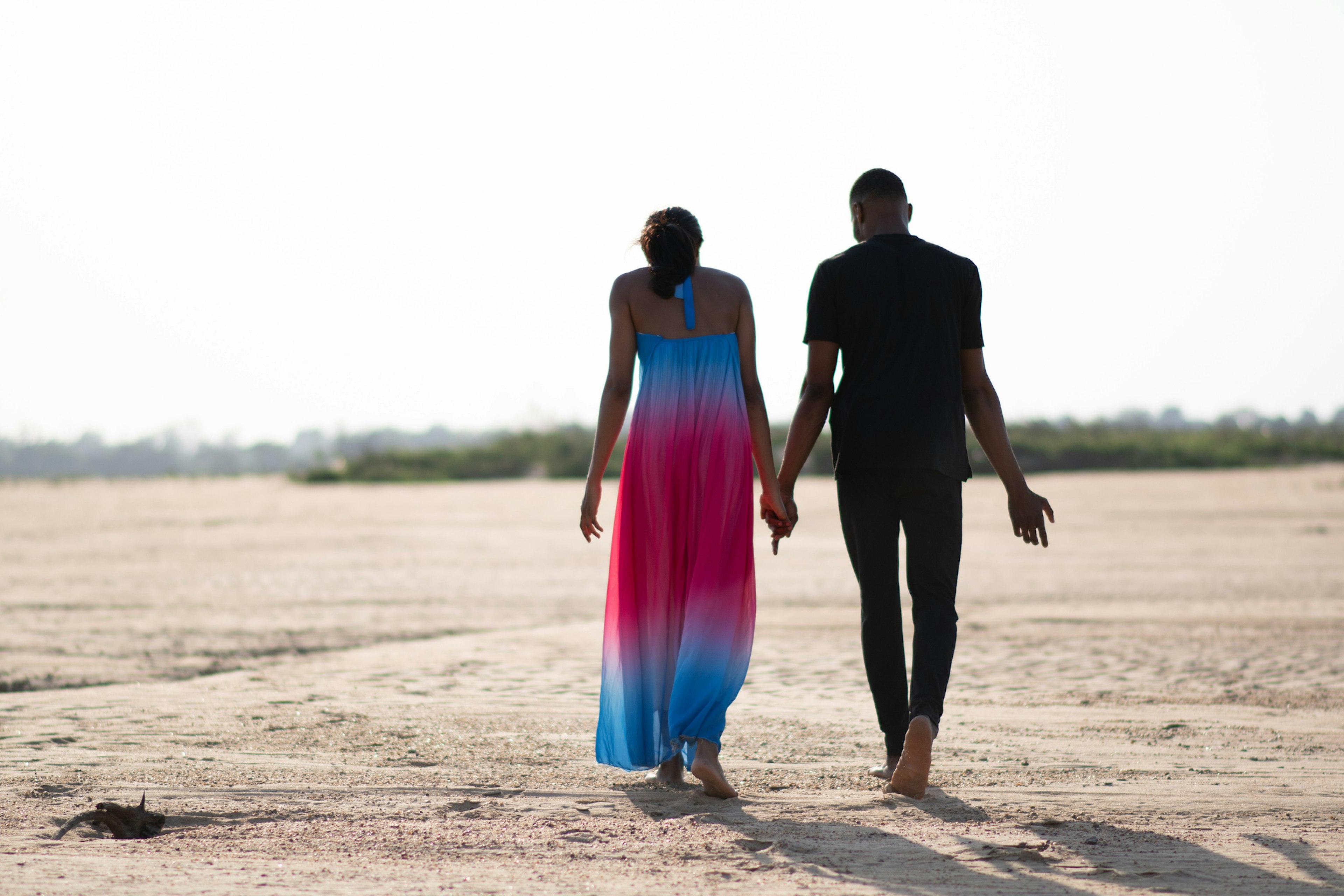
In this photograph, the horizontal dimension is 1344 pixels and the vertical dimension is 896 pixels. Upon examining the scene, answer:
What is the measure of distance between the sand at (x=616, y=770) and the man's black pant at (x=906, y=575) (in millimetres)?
358

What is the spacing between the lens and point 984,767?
452cm

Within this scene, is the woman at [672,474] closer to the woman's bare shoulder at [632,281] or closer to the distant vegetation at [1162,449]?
the woman's bare shoulder at [632,281]

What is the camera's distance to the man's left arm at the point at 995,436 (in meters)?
4.22

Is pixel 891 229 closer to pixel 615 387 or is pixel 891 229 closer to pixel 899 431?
pixel 899 431

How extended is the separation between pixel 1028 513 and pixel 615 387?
154 centimetres

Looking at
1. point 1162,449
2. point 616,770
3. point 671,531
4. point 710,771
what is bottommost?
point 616,770

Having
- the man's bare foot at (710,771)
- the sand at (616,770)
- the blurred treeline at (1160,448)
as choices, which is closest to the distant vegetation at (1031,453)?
the blurred treeline at (1160,448)

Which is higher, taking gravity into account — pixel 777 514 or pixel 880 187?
pixel 880 187

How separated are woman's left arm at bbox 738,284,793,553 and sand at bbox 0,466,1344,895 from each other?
1.00m

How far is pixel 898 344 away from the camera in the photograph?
4.13 metres

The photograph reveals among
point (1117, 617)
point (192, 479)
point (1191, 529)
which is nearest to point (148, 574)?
point (1117, 617)

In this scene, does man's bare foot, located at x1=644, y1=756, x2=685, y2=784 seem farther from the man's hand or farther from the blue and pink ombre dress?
the man's hand

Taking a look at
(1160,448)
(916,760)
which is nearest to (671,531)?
(916,760)

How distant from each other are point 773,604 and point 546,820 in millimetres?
7838
